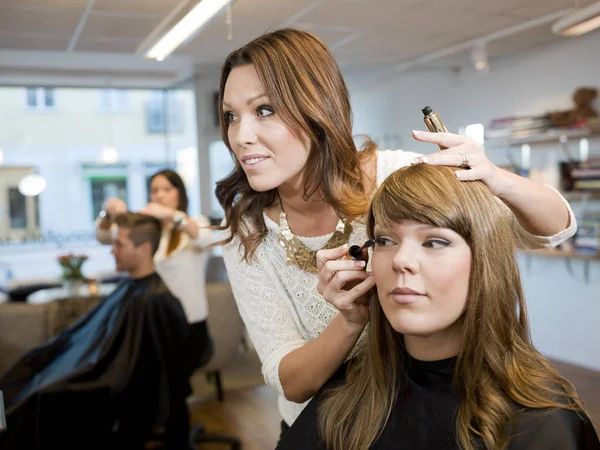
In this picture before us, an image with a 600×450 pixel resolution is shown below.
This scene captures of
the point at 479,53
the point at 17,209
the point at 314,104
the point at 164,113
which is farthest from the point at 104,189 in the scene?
the point at 314,104

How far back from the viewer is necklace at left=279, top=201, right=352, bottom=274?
1.38 meters

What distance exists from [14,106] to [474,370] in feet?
23.5

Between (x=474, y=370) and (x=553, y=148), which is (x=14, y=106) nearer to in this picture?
(x=553, y=148)

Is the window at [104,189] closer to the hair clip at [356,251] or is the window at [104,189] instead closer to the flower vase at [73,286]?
the flower vase at [73,286]

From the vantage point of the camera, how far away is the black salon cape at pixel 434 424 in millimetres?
1017

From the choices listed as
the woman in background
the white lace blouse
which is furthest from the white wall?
the white lace blouse

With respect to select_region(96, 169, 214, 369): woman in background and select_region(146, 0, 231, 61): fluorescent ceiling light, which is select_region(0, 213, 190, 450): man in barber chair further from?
select_region(146, 0, 231, 61): fluorescent ceiling light

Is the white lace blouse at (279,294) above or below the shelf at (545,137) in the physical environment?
below

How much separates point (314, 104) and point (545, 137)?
4.23 meters

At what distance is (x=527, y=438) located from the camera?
1021mm

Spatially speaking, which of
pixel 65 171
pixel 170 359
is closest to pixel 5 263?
pixel 65 171

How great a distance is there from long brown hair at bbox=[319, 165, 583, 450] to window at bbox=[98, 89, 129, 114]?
23.1ft

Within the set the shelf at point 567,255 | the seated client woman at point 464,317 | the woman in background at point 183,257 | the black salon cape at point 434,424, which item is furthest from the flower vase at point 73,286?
the seated client woman at point 464,317

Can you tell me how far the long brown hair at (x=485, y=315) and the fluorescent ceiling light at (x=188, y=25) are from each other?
204cm
